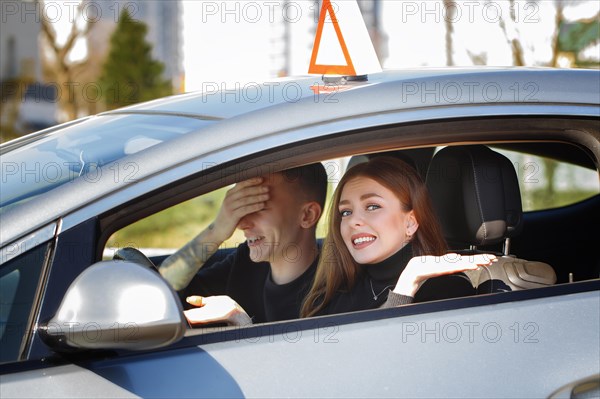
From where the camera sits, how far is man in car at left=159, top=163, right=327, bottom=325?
2.37 m

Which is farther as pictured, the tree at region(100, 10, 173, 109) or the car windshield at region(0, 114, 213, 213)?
the tree at region(100, 10, 173, 109)

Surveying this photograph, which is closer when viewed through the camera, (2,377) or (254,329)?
(2,377)

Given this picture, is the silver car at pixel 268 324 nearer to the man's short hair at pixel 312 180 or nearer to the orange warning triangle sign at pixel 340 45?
the orange warning triangle sign at pixel 340 45

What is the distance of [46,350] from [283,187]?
936 mm

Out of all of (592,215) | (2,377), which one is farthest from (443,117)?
(592,215)

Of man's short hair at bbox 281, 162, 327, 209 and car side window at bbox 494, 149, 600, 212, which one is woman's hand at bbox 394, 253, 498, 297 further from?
car side window at bbox 494, 149, 600, 212

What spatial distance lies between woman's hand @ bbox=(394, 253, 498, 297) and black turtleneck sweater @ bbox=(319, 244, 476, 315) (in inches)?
0.6

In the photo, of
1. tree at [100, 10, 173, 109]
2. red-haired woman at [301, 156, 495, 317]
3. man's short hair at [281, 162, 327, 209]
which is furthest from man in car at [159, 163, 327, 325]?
tree at [100, 10, 173, 109]

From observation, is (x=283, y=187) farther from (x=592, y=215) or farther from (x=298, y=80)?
(x=592, y=215)

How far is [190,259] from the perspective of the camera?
2785 mm

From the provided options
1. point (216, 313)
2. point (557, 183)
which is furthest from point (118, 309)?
point (557, 183)

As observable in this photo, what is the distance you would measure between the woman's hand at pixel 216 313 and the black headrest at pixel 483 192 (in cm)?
69

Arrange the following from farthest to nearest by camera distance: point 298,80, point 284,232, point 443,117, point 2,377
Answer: point 284,232
point 298,80
point 443,117
point 2,377

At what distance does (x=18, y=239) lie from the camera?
5.46 ft
